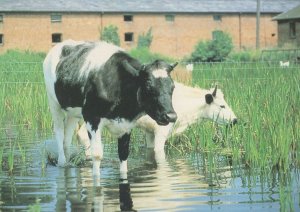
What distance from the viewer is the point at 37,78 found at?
50.5ft

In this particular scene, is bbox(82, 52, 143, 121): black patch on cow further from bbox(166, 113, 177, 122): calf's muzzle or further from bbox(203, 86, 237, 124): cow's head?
bbox(203, 86, 237, 124): cow's head

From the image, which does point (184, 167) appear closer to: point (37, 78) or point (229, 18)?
point (37, 78)

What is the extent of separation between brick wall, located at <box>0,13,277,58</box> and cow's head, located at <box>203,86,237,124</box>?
3592 cm

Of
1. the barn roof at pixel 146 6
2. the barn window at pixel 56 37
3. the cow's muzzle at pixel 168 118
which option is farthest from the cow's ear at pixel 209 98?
the barn window at pixel 56 37

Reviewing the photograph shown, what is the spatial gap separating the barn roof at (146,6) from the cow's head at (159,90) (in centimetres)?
Result: 4147

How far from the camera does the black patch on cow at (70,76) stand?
303 inches

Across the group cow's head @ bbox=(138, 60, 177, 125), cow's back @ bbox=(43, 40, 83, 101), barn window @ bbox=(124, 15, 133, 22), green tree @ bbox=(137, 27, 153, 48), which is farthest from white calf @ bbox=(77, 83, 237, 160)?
barn window @ bbox=(124, 15, 133, 22)

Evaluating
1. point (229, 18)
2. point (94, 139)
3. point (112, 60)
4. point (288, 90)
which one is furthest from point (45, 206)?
point (229, 18)

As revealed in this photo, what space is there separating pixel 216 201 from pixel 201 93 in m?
4.29

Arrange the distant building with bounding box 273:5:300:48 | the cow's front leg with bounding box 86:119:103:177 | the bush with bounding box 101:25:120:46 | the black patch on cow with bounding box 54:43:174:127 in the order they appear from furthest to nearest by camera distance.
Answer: the distant building with bounding box 273:5:300:48, the bush with bounding box 101:25:120:46, the cow's front leg with bounding box 86:119:103:177, the black patch on cow with bounding box 54:43:174:127

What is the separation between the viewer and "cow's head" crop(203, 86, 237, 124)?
10.1 m

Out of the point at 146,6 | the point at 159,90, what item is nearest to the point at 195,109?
the point at 159,90

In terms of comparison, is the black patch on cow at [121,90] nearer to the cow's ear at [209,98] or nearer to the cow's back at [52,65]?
the cow's back at [52,65]

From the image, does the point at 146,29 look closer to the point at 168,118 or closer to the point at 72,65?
the point at 72,65
